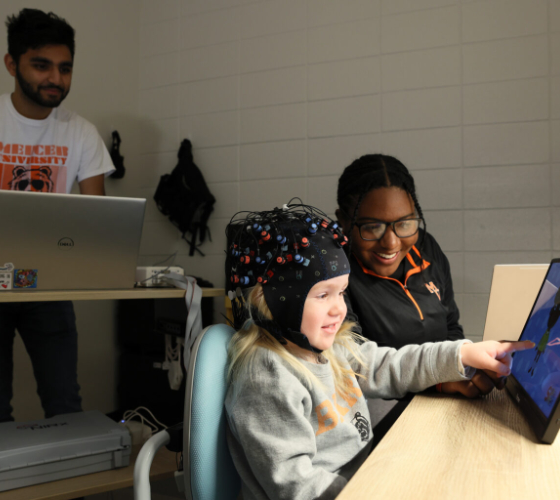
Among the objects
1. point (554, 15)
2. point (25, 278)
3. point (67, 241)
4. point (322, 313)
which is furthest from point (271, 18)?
point (322, 313)

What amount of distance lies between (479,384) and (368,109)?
2060 mm

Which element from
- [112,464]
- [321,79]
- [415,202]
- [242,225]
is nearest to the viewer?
[242,225]

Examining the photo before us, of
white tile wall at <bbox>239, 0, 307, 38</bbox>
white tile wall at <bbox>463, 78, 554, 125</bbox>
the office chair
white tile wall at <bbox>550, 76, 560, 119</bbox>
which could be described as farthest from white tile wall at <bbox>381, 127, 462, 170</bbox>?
the office chair

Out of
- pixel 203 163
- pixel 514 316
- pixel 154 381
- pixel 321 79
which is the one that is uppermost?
pixel 321 79

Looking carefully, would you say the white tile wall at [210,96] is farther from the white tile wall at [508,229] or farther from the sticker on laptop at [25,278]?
the sticker on laptop at [25,278]

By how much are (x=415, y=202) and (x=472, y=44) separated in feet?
5.13

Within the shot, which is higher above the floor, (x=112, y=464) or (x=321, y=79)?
(x=321, y=79)

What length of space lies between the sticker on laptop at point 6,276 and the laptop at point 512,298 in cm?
137

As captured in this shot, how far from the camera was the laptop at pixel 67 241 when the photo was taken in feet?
5.21

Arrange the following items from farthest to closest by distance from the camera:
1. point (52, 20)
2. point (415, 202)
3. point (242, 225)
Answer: point (52, 20) < point (415, 202) < point (242, 225)

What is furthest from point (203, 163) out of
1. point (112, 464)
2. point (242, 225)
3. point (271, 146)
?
point (242, 225)

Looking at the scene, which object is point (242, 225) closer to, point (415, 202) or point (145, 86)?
point (415, 202)

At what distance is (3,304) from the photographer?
6.23ft

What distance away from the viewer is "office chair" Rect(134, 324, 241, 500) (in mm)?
819
